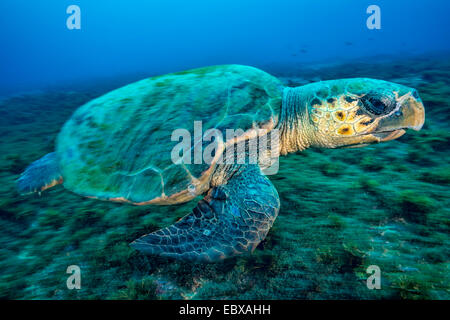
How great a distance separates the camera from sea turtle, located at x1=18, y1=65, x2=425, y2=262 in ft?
4.56

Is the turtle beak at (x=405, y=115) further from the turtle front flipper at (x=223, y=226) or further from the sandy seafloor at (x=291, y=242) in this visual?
the turtle front flipper at (x=223, y=226)

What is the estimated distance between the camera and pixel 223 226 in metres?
1.37

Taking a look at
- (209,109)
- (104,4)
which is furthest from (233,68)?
(104,4)

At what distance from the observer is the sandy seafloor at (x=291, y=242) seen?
3.54ft

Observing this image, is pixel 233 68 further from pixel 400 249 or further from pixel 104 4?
pixel 104 4

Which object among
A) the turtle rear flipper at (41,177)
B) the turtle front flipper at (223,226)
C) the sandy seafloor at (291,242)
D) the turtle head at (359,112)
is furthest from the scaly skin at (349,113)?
the turtle rear flipper at (41,177)

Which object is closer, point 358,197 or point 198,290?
point 198,290

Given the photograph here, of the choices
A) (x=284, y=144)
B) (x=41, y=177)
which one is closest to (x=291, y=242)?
(x=284, y=144)

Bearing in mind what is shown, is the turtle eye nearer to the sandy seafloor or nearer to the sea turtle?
the sea turtle

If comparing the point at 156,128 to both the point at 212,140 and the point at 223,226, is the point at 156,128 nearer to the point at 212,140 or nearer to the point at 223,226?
the point at 212,140

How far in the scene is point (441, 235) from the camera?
50.1 inches

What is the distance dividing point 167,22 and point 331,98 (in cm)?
14188

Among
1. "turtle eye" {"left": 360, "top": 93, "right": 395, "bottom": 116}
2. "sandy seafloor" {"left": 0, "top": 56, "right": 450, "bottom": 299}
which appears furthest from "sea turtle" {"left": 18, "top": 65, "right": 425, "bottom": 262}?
"sandy seafloor" {"left": 0, "top": 56, "right": 450, "bottom": 299}

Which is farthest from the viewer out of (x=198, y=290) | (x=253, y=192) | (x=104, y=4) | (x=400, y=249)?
(x=104, y=4)
